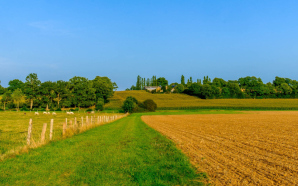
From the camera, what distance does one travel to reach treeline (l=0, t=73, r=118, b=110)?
292 feet

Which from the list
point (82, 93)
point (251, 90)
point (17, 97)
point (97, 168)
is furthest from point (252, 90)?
point (97, 168)

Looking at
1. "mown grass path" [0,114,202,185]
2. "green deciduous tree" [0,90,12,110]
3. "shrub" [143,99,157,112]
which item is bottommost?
"mown grass path" [0,114,202,185]

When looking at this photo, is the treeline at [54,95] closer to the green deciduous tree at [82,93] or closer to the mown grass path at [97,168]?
the green deciduous tree at [82,93]

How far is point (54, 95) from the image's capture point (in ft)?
309

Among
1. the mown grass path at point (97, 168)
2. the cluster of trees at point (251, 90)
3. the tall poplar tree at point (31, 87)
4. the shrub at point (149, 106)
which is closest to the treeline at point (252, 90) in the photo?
the cluster of trees at point (251, 90)

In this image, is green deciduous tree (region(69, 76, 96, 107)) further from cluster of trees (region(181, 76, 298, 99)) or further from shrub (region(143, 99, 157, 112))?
cluster of trees (region(181, 76, 298, 99))

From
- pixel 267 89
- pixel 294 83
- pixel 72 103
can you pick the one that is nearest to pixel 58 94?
pixel 72 103

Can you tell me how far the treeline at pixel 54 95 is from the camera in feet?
292

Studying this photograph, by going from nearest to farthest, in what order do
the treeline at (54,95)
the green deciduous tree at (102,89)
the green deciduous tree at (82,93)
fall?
the treeline at (54,95) → the green deciduous tree at (82,93) → the green deciduous tree at (102,89)

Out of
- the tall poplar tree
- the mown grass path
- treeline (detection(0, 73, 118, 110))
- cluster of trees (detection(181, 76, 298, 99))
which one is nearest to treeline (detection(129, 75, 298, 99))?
cluster of trees (detection(181, 76, 298, 99))

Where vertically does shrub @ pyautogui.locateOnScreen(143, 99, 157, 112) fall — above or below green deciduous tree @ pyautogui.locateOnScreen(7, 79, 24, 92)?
below

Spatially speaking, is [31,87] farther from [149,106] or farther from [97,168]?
[97,168]

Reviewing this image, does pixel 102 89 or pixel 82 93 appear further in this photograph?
pixel 102 89

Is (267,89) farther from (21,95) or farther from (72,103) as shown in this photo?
(21,95)
